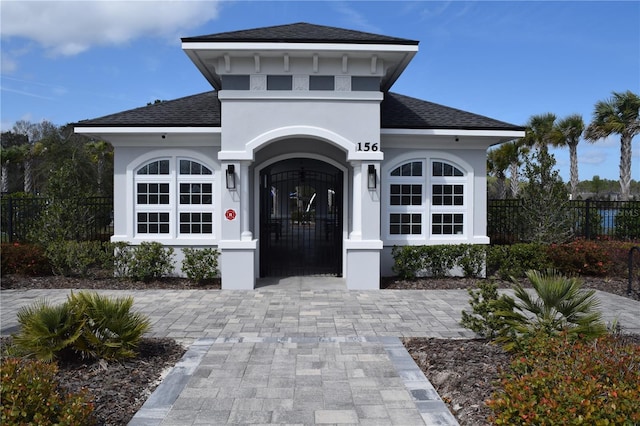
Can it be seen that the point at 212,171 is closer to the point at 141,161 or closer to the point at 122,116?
the point at 141,161

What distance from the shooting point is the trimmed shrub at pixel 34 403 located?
362 cm

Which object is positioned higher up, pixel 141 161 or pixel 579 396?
pixel 141 161

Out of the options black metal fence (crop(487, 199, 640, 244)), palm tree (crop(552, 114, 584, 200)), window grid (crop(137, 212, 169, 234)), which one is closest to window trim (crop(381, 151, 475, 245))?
black metal fence (crop(487, 199, 640, 244))

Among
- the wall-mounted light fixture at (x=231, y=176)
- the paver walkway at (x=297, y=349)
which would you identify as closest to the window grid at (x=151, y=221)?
the paver walkway at (x=297, y=349)

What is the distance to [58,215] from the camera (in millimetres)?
12539

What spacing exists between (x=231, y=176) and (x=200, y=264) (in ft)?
7.49

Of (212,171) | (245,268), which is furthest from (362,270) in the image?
(212,171)

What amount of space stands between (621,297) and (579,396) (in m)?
8.33

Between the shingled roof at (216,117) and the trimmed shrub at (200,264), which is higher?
the shingled roof at (216,117)

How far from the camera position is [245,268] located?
11.0m

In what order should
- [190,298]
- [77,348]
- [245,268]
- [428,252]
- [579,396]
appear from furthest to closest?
[428,252] < [245,268] < [190,298] < [77,348] < [579,396]

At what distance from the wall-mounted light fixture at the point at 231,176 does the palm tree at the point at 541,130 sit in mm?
23043

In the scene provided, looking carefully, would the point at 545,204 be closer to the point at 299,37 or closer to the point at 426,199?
the point at 426,199

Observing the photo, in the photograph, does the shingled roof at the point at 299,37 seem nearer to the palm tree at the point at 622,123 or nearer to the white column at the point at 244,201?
the white column at the point at 244,201
